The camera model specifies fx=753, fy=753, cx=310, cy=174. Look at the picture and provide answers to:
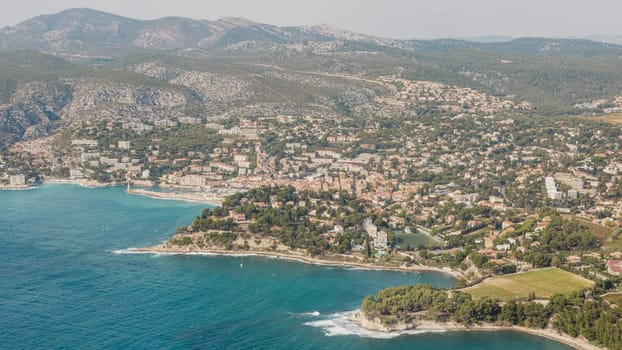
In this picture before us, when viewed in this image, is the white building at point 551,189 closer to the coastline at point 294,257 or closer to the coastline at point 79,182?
the coastline at point 294,257

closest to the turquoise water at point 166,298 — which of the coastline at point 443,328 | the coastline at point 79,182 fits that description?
the coastline at point 443,328

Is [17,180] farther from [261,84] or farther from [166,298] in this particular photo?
[261,84]

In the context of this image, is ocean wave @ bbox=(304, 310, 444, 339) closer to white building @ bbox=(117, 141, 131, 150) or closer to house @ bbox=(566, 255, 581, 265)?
house @ bbox=(566, 255, 581, 265)

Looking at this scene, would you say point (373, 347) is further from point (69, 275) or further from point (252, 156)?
point (252, 156)

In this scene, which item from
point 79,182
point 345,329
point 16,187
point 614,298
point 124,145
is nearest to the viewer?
point 345,329

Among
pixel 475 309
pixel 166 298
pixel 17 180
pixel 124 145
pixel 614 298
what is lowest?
pixel 17 180

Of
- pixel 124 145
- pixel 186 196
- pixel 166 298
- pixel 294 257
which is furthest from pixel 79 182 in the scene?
pixel 166 298
